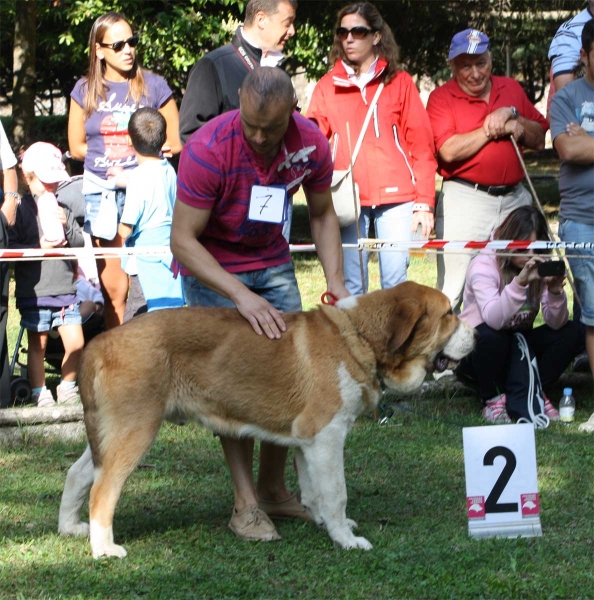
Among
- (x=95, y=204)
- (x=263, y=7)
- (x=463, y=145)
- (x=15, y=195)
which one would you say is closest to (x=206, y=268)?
(x=263, y=7)

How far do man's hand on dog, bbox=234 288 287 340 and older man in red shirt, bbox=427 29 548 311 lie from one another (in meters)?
3.16

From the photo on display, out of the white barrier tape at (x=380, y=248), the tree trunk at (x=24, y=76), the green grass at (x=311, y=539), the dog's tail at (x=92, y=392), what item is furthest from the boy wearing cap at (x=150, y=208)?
the tree trunk at (x=24, y=76)

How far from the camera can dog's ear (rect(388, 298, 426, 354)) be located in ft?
14.4

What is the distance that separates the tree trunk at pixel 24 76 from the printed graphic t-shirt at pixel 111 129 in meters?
8.15

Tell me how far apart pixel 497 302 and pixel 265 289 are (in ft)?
7.79

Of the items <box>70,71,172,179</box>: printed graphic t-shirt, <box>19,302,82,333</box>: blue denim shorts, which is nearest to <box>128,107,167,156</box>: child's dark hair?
<box>70,71,172,179</box>: printed graphic t-shirt

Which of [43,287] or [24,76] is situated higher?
[24,76]

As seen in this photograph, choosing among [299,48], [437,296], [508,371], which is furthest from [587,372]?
[299,48]

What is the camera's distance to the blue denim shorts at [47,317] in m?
7.21

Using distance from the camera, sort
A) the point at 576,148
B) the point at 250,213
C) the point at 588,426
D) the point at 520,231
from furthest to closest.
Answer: the point at 520,231
the point at 588,426
the point at 576,148
the point at 250,213

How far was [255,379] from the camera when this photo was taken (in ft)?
14.2

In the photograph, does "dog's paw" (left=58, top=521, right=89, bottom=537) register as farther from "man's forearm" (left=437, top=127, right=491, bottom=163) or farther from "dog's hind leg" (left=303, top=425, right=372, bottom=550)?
"man's forearm" (left=437, top=127, right=491, bottom=163)

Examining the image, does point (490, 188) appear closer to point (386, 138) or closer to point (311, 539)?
point (386, 138)

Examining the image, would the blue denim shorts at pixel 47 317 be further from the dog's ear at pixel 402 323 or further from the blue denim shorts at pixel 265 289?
the dog's ear at pixel 402 323
